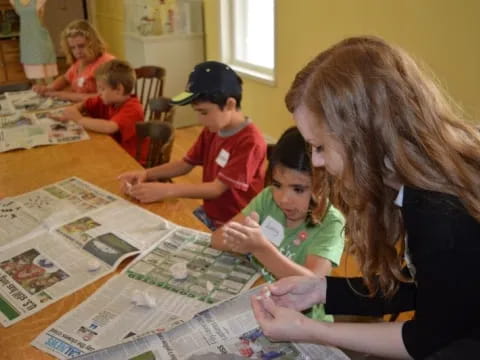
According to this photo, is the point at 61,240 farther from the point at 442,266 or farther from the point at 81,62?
the point at 81,62

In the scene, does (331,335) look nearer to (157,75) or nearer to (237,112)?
(237,112)

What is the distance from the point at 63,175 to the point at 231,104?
658 millimetres

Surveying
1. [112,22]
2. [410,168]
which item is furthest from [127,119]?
[112,22]

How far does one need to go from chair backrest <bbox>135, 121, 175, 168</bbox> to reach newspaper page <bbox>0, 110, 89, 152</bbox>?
0.27 metres

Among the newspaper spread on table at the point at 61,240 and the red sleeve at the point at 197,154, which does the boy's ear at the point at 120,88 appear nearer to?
the red sleeve at the point at 197,154

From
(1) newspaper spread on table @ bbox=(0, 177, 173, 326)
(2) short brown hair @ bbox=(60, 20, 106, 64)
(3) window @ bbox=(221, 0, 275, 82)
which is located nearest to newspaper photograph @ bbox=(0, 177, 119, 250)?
(1) newspaper spread on table @ bbox=(0, 177, 173, 326)

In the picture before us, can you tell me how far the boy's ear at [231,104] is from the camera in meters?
1.65

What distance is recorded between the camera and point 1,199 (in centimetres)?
154

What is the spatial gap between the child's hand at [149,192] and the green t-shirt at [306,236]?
29 cm

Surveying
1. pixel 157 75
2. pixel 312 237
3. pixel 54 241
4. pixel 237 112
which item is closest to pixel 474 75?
pixel 237 112

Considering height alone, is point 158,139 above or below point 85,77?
below

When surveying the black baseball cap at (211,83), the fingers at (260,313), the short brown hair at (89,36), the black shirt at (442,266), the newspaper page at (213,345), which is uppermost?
the short brown hair at (89,36)

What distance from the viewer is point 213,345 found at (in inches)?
34.7

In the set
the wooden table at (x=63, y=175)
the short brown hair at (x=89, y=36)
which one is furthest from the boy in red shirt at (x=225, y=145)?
the short brown hair at (x=89, y=36)
